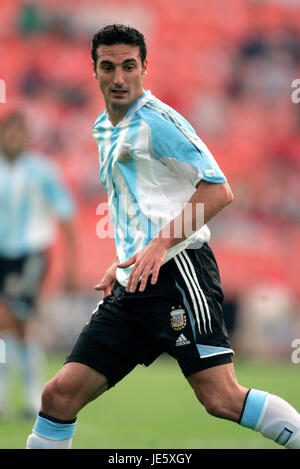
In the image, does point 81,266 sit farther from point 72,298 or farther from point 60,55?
point 60,55

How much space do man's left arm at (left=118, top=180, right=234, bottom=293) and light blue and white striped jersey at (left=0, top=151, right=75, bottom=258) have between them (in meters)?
4.17

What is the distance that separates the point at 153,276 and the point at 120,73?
92 cm

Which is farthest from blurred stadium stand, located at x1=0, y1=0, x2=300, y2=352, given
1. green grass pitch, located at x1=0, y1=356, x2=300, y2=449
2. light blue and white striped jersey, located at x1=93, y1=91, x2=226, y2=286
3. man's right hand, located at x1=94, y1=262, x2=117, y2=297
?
light blue and white striped jersey, located at x1=93, y1=91, x2=226, y2=286

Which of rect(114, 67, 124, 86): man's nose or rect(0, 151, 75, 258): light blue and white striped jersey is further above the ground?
rect(114, 67, 124, 86): man's nose

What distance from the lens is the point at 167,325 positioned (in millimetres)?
3562

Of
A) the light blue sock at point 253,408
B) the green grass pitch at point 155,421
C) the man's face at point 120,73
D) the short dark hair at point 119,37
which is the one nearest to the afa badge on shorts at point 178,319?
the light blue sock at point 253,408

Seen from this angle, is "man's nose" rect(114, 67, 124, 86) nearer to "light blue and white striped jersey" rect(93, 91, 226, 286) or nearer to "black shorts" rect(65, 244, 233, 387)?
"light blue and white striped jersey" rect(93, 91, 226, 286)

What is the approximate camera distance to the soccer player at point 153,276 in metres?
3.51

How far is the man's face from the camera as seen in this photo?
3672mm

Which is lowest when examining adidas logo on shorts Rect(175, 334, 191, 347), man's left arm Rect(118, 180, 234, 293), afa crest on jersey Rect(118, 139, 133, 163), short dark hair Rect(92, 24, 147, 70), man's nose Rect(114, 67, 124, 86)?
adidas logo on shorts Rect(175, 334, 191, 347)

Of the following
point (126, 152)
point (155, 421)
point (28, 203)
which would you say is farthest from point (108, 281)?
point (28, 203)

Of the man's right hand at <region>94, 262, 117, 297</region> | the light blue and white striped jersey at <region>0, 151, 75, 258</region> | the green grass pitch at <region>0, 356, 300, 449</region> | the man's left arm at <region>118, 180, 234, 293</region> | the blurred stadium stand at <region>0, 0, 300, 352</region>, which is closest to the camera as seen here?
the man's left arm at <region>118, 180, 234, 293</region>

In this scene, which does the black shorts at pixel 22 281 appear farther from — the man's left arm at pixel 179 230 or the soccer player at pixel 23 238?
the man's left arm at pixel 179 230

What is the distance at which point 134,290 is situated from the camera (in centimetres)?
352
